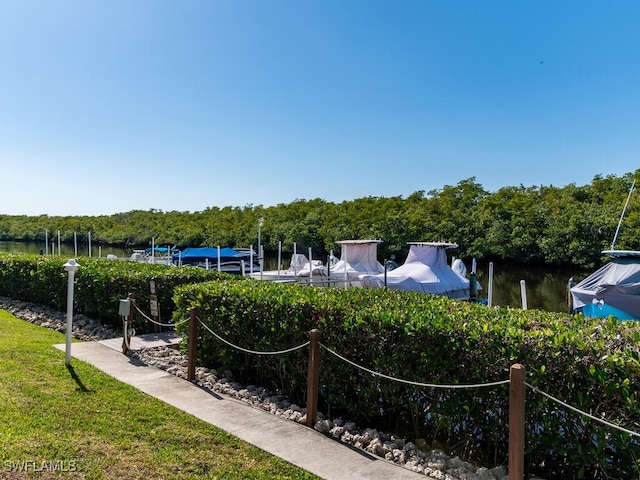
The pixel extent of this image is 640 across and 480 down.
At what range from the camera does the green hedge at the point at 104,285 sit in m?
11.2

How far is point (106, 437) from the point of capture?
15.8 ft

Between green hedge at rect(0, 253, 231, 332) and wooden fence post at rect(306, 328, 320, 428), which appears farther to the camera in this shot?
green hedge at rect(0, 253, 231, 332)

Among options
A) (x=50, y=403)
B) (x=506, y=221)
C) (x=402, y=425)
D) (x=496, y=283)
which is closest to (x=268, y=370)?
(x=402, y=425)

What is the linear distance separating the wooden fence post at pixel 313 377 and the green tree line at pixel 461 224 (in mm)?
39999

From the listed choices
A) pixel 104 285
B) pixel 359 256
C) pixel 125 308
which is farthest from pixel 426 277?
pixel 125 308

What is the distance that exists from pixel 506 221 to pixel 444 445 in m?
46.3

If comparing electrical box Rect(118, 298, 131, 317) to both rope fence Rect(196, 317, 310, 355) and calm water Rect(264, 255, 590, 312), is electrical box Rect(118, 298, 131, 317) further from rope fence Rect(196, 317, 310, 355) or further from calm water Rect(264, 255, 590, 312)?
calm water Rect(264, 255, 590, 312)

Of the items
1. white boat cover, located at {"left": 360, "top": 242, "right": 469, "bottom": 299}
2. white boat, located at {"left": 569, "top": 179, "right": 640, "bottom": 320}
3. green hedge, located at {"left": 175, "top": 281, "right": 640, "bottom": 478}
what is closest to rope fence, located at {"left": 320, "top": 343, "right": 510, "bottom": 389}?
green hedge, located at {"left": 175, "top": 281, "right": 640, "bottom": 478}

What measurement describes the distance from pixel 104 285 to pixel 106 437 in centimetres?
751

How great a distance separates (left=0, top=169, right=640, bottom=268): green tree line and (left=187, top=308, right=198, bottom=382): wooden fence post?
39688 millimetres

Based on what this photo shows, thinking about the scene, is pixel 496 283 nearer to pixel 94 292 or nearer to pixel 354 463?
pixel 94 292

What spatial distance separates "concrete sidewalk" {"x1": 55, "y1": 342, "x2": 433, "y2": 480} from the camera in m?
4.48

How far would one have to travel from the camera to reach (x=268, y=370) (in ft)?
22.7

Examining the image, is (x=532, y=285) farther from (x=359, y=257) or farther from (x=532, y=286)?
(x=359, y=257)
